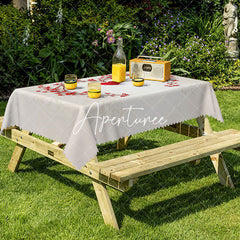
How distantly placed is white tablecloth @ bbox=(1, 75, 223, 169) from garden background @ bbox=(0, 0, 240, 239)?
62cm

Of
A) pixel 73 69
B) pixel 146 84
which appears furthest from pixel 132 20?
pixel 146 84

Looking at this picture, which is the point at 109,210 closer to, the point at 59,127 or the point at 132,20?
the point at 59,127

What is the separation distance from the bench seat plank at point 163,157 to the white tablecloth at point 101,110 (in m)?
0.18

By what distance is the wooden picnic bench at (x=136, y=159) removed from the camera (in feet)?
10.1

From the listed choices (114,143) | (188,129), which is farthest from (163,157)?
(114,143)

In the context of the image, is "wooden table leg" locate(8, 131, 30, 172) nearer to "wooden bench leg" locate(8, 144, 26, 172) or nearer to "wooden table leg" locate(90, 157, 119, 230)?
"wooden bench leg" locate(8, 144, 26, 172)

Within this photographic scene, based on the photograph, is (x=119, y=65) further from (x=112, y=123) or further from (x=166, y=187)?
(x=166, y=187)

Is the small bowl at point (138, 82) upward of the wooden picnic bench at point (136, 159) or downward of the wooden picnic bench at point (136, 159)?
upward

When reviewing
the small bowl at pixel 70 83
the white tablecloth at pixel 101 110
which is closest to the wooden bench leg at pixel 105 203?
the white tablecloth at pixel 101 110

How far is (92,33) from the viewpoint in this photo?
7.99 m

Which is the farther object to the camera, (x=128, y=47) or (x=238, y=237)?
(x=128, y=47)

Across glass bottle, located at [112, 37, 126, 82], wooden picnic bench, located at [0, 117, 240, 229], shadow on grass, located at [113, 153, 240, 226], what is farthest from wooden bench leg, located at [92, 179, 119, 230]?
glass bottle, located at [112, 37, 126, 82]

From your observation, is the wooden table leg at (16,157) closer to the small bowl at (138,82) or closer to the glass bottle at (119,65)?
the glass bottle at (119,65)

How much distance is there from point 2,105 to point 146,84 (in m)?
3.61
